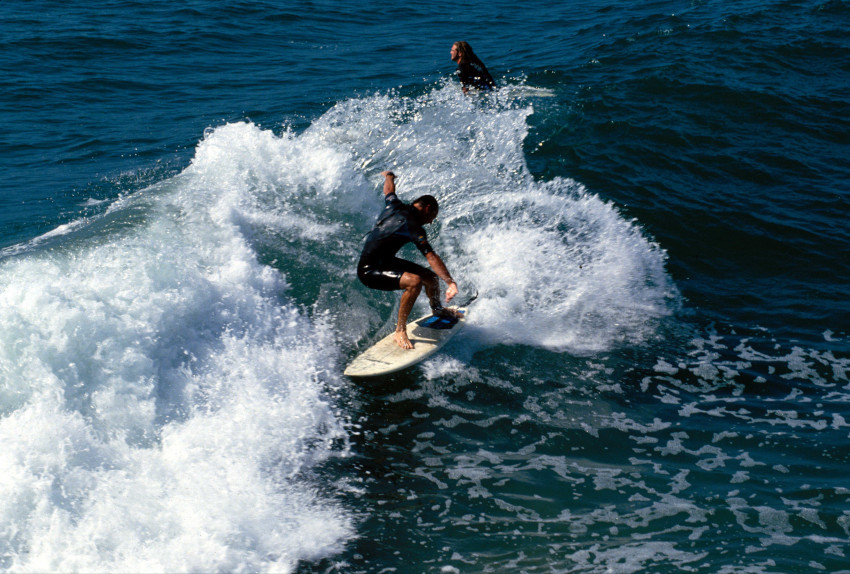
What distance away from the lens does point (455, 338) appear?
8.39 m

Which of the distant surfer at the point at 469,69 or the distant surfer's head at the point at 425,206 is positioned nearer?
the distant surfer's head at the point at 425,206

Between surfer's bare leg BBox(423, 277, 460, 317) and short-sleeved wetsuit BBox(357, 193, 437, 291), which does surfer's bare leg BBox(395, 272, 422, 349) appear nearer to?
short-sleeved wetsuit BBox(357, 193, 437, 291)

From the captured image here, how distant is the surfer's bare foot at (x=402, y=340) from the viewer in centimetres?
784

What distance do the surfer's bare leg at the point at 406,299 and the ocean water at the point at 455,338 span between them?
475 mm

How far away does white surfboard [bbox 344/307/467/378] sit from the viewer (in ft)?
24.8

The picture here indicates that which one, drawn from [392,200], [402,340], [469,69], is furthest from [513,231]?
[469,69]

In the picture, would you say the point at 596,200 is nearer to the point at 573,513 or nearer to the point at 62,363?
the point at 573,513

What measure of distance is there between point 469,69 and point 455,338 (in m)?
7.16

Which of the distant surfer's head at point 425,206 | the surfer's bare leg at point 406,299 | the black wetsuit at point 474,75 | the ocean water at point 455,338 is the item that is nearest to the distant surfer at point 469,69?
the black wetsuit at point 474,75

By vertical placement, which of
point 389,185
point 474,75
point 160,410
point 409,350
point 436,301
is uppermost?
point 474,75

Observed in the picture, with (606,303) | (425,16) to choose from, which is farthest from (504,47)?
(606,303)

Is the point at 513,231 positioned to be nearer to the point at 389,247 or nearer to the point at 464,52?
the point at 389,247

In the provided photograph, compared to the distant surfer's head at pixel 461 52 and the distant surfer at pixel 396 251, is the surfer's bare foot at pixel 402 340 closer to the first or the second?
the distant surfer at pixel 396 251

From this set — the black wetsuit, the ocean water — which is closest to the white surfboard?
the ocean water
